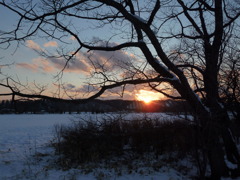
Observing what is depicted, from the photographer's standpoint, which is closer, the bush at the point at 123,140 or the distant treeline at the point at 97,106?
the distant treeline at the point at 97,106

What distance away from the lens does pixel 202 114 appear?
5.68 m

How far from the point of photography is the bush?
9.10 metres

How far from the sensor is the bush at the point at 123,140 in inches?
358

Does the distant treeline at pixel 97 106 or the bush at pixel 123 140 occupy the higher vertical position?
the distant treeline at pixel 97 106

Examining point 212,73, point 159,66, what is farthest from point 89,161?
point 212,73

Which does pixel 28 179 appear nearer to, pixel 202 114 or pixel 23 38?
pixel 23 38

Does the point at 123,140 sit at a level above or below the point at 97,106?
below

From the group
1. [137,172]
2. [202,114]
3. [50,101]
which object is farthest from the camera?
[137,172]

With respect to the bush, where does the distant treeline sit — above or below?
above

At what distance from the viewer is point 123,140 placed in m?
9.95

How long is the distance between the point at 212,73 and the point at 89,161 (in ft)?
19.1

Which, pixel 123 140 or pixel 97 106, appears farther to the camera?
pixel 123 140

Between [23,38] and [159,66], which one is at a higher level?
[23,38]

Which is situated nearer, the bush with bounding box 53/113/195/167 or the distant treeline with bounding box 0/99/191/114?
the distant treeline with bounding box 0/99/191/114
